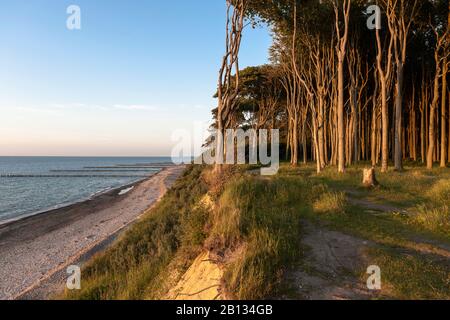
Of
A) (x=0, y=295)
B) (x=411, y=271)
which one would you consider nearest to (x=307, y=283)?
(x=411, y=271)

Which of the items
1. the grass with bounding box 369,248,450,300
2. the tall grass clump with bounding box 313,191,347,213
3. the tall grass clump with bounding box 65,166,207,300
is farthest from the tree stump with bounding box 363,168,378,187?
the tall grass clump with bounding box 65,166,207,300

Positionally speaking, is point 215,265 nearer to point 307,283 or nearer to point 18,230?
point 307,283

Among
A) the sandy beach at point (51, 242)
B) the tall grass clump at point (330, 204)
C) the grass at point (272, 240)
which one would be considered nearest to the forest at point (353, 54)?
the grass at point (272, 240)

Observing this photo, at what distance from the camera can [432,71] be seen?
28.7 m

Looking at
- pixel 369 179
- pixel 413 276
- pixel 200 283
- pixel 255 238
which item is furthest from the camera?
pixel 369 179

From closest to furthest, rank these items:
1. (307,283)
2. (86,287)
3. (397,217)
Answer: (307,283), (397,217), (86,287)

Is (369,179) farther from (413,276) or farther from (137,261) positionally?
(137,261)

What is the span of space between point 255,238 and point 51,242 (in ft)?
53.7

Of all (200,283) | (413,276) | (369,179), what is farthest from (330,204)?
(200,283)

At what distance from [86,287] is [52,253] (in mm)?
8064

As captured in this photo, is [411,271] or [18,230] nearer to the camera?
[411,271]

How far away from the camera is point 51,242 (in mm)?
17156

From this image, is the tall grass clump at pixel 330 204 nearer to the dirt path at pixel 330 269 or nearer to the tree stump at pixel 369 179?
the dirt path at pixel 330 269

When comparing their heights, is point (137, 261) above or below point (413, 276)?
below
